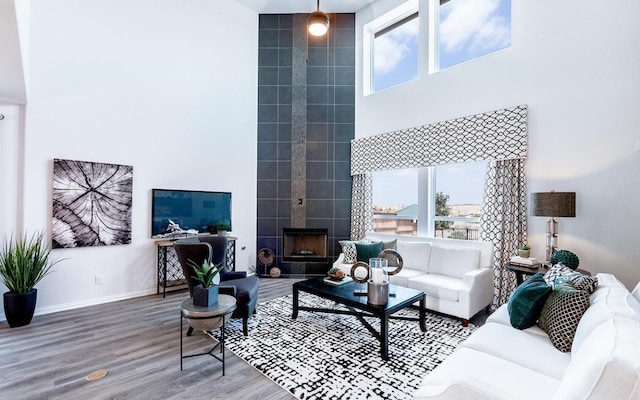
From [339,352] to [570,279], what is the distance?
74.6 inches

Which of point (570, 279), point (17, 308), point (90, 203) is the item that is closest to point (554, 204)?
point (570, 279)

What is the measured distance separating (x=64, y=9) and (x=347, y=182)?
15.5 feet

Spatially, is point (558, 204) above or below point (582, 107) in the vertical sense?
below

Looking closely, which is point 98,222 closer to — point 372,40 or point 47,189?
point 47,189

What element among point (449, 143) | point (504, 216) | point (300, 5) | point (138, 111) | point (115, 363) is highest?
point (300, 5)

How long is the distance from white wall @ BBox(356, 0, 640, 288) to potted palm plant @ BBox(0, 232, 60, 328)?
577cm

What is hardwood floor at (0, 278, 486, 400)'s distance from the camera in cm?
214

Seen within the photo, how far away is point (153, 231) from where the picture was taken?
447cm

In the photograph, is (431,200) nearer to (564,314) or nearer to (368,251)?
(368,251)

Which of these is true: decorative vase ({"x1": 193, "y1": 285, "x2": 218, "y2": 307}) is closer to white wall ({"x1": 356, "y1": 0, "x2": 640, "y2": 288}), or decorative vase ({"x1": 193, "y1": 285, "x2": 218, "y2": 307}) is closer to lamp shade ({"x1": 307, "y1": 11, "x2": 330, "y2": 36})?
lamp shade ({"x1": 307, "y1": 11, "x2": 330, "y2": 36})

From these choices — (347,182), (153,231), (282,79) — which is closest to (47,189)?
(153,231)

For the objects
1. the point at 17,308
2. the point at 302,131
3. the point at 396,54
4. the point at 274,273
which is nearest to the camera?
the point at 17,308

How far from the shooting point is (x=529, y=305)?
84.7 inches

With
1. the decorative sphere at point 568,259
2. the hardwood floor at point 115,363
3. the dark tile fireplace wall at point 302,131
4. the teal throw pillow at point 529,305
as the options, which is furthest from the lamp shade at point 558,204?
the dark tile fireplace wall at point 302,131
